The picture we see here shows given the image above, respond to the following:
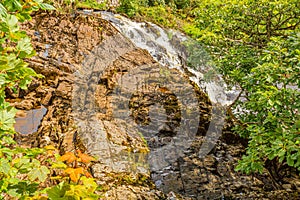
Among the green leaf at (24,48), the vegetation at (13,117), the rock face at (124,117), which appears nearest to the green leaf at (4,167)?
the vegetation at (13,117)

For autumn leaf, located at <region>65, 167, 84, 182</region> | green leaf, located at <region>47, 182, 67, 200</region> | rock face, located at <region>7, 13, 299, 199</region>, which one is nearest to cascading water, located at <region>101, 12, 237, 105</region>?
rock face, located at <region>7, 13, 299, 199</region>

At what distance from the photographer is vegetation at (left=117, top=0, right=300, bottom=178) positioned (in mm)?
2875

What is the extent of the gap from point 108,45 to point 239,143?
4.04 meters

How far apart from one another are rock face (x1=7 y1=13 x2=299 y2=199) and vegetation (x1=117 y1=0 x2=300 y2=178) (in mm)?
806

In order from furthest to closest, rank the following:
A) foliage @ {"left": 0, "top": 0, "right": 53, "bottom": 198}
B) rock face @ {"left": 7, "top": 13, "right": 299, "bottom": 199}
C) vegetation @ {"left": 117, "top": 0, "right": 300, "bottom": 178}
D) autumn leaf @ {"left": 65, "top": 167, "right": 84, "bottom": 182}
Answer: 1. rock face @ {"left": 7, "top": 13, "right": 299, "bottom": 199}
2. vegetation @ {"left": 117, "top": 0, "right": 300, "bottom": 178}
3. autumn leaf @ {"left": 65, "top": 167, "right": 84, "bottom": 182}
4. foliage @ {"left": 0, "top": 0, "right": 53, "bottom": 198}

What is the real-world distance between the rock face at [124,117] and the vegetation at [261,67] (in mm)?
806

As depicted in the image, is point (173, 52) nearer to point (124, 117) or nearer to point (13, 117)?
point (124, 117)

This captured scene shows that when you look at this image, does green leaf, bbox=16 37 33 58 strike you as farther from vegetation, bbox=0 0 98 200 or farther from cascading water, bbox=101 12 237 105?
cascading water, bbox=101 12 237 105

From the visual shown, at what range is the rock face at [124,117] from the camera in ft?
12.8

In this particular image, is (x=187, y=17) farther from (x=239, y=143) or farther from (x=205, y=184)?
(x=205, y=184)

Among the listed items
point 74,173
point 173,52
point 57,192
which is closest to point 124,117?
point 74,173

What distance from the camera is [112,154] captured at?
13.0 feet

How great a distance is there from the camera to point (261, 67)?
3145mm

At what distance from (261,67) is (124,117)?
2797 millimetres
